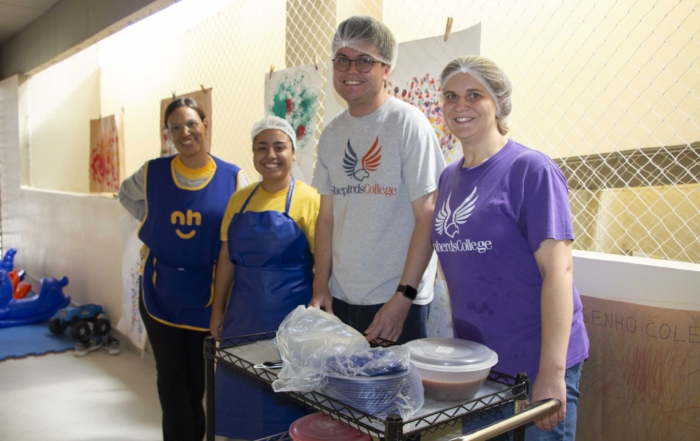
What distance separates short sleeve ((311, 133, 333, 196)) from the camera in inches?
71.4

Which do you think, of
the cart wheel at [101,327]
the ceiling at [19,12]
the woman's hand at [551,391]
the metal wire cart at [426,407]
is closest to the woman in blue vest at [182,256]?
the metal wire cart at [426,407]

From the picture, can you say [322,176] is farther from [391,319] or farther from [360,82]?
[391,319]

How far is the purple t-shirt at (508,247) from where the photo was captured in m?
1.19

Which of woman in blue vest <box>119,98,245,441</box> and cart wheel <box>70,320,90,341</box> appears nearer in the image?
woman in blue vest <box>119,98,245,441</box>

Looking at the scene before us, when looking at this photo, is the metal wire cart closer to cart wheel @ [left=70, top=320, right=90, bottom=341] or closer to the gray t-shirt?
the gray t-shirt

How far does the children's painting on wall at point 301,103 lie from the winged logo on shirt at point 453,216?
143cm

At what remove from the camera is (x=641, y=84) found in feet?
8.68

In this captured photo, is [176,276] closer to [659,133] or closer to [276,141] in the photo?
[276,141]

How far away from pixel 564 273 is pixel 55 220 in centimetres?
645

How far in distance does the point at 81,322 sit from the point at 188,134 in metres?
2.87

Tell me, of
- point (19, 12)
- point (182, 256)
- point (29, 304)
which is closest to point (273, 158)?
point (182, 256)

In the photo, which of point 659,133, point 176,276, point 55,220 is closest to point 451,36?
point 659,133

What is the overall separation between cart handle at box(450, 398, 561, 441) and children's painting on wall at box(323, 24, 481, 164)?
1.12m

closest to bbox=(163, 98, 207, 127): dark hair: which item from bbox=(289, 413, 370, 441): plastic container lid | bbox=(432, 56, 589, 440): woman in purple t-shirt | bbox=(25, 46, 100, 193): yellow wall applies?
bbox=(432, 56, 589, 440): woman in purple t-shirt
